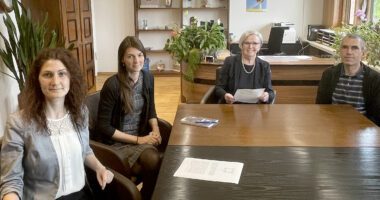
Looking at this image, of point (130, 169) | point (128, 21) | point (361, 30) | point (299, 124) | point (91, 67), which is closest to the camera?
point (130, 169)

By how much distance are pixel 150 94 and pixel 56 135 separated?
0.95m

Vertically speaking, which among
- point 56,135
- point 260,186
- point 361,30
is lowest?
point 260,186

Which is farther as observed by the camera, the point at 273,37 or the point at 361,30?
the point at 273,37

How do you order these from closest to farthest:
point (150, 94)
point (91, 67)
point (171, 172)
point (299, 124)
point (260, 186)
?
point (260, 186) < point (171, 172) < point (299, 124) < point (150, 94) < point (91, 67)

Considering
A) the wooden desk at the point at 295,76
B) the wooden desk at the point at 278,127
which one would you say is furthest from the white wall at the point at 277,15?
the wooden desk at the point at 278,127

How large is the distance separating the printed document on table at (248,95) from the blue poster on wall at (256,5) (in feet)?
15.1

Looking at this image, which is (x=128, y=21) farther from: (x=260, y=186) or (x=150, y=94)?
(x=260, y=186)

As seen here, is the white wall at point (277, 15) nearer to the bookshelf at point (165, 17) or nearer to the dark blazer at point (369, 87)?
the bookshelf at point (165, 17)

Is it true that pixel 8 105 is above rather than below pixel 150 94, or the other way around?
below

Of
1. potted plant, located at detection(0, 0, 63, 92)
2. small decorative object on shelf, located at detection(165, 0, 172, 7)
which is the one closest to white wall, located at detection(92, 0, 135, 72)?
small decorative object on shelf, located at detection(165, 0, 172, 7)

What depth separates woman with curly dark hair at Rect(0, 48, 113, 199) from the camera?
4.65 ft

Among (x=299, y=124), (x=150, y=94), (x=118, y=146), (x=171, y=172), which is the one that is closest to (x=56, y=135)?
(x=171, y=172)

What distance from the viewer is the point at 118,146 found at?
225 cm

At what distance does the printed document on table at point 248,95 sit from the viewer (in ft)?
9.17
